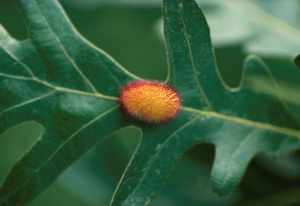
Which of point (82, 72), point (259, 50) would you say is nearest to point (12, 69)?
point (82, 72)

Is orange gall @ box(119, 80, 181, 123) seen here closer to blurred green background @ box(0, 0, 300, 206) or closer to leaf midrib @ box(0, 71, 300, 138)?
leaf midrib @ box(0, 71, 300, 138)

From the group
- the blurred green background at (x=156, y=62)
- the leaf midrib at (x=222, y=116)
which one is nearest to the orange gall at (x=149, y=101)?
the leaf midrib at (x=222, y=116)

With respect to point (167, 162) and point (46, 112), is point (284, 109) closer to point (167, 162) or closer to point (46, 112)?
point (167, 162)

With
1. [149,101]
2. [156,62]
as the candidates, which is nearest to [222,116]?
[149,101]

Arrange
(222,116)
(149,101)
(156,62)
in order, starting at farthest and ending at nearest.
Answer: (156,62) < (222,116) < (149,101)

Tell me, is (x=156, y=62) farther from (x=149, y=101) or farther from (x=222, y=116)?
(x=149, y=101)

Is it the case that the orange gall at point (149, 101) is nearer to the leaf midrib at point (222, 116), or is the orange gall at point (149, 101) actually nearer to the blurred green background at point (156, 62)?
the leaf midrib at point (222, 116)

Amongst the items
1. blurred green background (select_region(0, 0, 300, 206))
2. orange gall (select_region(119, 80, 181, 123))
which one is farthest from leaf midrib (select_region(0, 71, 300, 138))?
blurred green background (select_region(0, 0, 300, 206))
